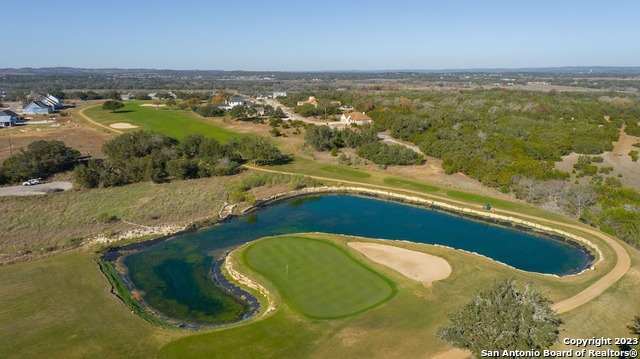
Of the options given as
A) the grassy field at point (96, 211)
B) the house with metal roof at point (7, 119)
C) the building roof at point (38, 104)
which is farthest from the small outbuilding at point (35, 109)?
the grassy field at point (96, 211)

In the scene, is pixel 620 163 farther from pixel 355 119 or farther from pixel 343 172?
pixel 355 119

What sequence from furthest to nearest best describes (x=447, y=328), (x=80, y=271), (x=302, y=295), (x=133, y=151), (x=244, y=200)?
(x=133, y=151) < (x=244, y=200) < (x=80, y=271) < (x=302, y=295) < (x=447, y=328)

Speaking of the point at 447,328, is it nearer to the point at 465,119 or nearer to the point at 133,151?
the point at 133,151

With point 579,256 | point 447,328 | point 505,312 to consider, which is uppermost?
point 505,312

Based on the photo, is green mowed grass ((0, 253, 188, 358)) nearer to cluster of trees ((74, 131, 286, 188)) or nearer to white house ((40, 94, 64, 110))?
cluster of trees ((74, 131, 286, 188))

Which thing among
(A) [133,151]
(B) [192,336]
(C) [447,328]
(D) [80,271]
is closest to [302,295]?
(B) [192,336]
